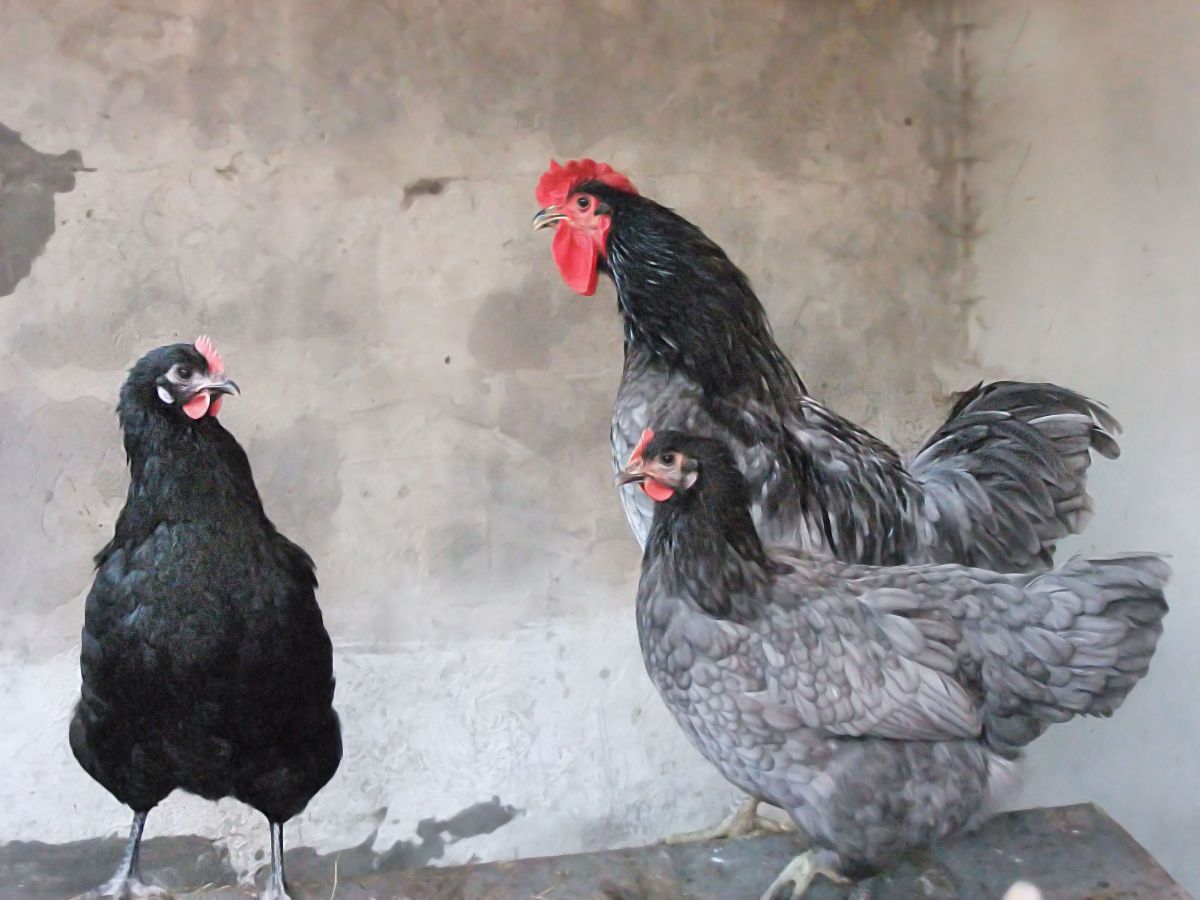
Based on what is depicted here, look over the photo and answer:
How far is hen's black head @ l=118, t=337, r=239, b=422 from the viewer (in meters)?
1.88

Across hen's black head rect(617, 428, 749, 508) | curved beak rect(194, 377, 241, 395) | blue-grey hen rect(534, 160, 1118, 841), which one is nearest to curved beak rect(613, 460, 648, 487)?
hen's black head rect(617, 428, 749, 508)

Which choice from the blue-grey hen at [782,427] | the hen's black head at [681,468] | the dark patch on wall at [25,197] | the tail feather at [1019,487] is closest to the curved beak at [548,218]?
the blue-grey hen at [782,427]

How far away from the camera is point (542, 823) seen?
3.16 metres

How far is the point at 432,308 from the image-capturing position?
2.96 meters

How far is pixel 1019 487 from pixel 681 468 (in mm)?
895

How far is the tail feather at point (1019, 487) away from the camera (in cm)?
244

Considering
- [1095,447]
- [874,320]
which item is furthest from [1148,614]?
[874,320]

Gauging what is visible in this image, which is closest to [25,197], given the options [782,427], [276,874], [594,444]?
[594,444]

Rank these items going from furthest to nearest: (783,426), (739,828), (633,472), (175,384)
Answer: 1. (739,828)
2. (783,426)
3. (633,472)
4. (175,384)

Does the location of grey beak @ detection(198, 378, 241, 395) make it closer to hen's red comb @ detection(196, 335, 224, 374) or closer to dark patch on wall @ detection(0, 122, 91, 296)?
hen's red comb @ detection(196, 335, 224, 374)

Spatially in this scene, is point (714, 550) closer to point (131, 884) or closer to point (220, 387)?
point (220, 387)

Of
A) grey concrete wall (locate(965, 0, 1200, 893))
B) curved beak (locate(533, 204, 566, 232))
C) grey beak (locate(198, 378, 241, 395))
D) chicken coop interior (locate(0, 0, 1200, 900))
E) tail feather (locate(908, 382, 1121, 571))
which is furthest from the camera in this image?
grey concrete wall (locate(965, 0, 1200, 893))

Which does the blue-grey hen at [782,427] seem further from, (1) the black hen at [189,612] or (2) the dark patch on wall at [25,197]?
(2) the dark patch on wall at [25,197]

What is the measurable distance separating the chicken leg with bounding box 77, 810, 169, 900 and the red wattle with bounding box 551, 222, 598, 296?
1.39 m
